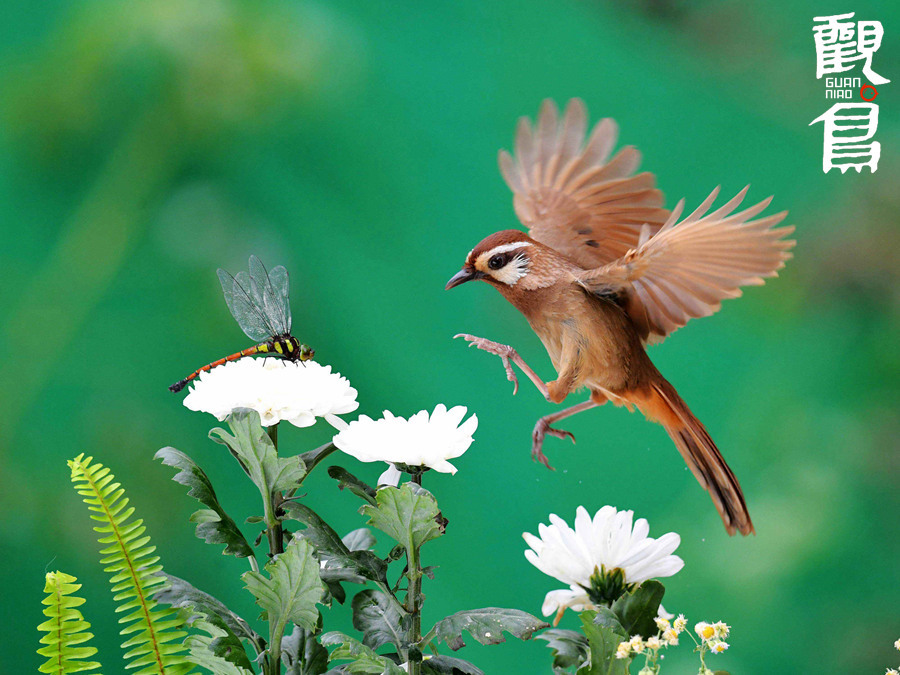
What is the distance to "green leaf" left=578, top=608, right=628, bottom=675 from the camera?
753 mm

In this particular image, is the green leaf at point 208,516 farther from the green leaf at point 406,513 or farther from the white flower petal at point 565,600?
the white flower petal at point 565,600

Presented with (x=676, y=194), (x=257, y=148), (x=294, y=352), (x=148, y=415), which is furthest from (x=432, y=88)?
(x=148, y=415)

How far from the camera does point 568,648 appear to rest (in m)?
0.82

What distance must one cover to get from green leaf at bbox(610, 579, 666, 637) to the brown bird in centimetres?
40

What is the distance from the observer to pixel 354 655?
2.48 ft

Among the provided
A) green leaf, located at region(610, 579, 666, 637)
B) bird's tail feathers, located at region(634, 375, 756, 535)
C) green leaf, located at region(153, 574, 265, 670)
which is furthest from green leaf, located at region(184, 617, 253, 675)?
bird's tail feathers, located at region(634, 375, 756, 535)

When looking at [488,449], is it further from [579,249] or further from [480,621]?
[480,621]

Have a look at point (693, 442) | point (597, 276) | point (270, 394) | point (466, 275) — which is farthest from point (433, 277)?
point (270, 394)

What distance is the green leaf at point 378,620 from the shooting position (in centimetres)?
84

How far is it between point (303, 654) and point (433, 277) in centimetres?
70

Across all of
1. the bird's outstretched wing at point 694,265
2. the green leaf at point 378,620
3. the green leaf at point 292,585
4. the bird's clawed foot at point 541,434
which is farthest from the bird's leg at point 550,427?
the green leaf at point 292,585

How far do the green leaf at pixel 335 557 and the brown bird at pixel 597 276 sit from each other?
1.42 feet

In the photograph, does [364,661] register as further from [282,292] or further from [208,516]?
[282,292]

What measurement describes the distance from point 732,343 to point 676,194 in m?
0.24
